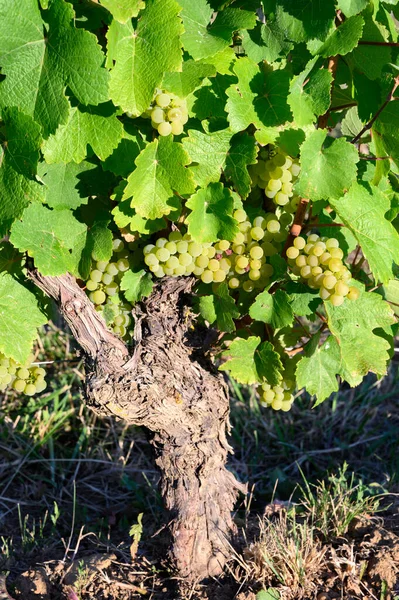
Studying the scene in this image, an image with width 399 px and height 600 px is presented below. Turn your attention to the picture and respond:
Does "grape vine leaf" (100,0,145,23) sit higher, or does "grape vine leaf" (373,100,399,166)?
"grape vine leaf" (100,0,145,23)

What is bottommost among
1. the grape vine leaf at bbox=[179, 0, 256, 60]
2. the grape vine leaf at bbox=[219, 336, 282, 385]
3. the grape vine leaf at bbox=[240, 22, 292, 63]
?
the grape vine leaf at bbox=[219, 336, 282, 385]

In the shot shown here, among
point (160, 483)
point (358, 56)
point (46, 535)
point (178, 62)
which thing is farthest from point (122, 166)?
point (46, 535)

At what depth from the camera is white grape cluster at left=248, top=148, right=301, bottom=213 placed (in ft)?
6.16

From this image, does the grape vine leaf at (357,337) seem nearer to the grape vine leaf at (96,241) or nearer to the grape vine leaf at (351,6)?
the grape vine leaf at (96,241)

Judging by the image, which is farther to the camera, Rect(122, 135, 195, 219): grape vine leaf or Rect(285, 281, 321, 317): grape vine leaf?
Rect(285, 281, 321, 317): grape vine leaf

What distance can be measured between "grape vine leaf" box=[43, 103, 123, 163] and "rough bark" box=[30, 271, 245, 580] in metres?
0.38

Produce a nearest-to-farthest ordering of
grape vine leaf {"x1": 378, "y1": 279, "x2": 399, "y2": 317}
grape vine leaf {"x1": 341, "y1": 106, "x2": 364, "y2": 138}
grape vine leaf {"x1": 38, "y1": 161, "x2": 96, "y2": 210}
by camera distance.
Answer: grape vine leaf {"x1": 38, "y1": 161, "x2": 96, "y2": 210}
grape vine leaf {"x1": 341, "y1": 106, "x2": 364, "y2": 138}
grape vine leaf {"x1": 378, "y1": 279, "x2": 399, "y2": 317}

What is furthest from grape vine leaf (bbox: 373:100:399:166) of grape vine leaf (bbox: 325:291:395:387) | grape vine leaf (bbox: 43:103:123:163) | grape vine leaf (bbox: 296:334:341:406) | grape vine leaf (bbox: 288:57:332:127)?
grape vine leaf (bbox: 43:103:123:163)

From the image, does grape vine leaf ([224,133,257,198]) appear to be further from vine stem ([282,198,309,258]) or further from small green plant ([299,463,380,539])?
small green plant ([299,463,380,539])

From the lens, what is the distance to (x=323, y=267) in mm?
1898

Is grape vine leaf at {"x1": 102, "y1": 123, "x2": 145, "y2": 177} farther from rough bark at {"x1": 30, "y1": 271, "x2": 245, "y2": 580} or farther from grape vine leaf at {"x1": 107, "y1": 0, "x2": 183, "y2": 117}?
rough bark at {"x1": 30, "y1": 271, "x2": 245, "y2": 580}

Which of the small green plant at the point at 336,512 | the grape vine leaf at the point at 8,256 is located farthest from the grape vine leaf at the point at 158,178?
the small green plant at the point at 336,512

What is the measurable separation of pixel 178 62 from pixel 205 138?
26cm

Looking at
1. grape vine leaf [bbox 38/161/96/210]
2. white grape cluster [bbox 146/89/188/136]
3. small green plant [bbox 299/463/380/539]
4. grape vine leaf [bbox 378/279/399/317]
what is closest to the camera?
white grape cluster [bbox 146/89/188/136]
